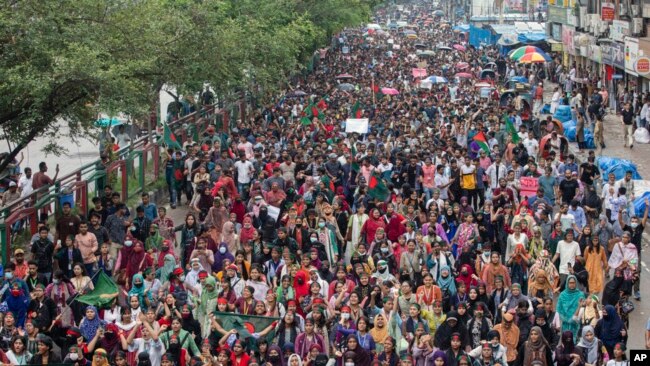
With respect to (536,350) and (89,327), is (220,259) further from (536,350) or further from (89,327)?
(536,350)

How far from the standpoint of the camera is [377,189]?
797 inches

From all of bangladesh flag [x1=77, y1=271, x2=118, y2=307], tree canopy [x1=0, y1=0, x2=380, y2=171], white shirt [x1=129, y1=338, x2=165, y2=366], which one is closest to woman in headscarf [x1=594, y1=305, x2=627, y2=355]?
white shirt [x1=129, y1=338, x2=165, y2=366]

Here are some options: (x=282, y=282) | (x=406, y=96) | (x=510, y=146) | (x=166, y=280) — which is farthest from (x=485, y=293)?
(x=406, y=96)

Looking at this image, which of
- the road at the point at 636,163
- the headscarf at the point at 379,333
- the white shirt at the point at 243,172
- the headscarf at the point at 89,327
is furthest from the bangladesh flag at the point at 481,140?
the headscarf at the point at 89,327

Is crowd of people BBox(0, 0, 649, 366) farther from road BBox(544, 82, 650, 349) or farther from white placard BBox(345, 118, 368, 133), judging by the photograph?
white placard BBox(345, 118, 368, 133)

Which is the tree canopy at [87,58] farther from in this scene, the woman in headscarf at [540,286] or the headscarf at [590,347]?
the headscarf at [590,347]

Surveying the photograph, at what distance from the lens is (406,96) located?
126 feet

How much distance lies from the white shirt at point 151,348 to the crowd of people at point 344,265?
0.02 meters

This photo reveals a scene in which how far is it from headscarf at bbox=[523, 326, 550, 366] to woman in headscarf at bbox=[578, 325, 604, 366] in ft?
1.39

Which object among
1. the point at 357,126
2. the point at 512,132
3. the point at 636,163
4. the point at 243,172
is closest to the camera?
the point at 243,172

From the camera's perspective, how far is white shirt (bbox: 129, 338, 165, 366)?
41.6ft

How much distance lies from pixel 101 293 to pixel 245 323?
1.82m

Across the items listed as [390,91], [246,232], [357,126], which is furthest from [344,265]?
A: [390,91]

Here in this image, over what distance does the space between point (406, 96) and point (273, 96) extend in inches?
167
